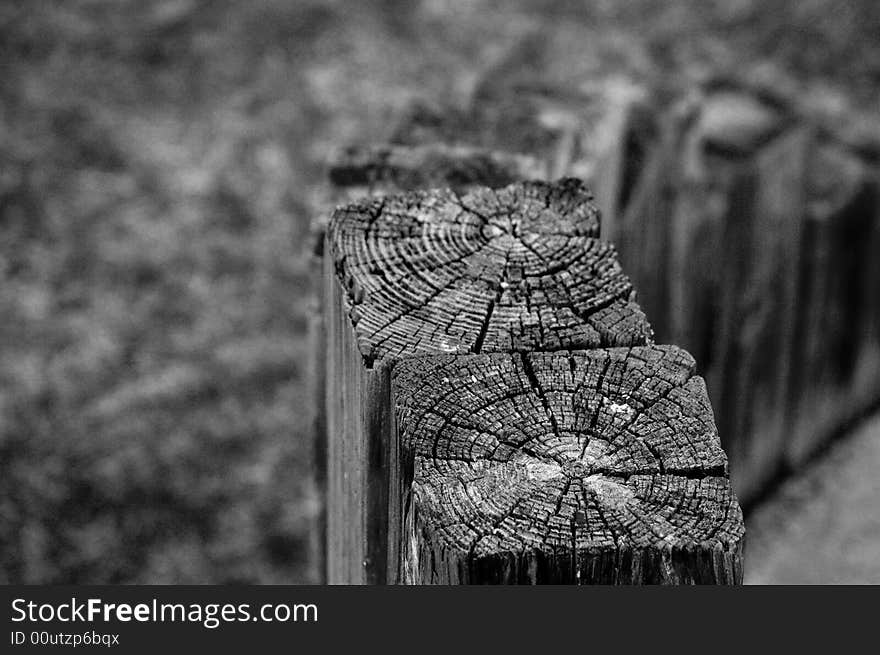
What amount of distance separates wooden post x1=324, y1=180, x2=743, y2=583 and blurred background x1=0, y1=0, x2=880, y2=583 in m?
1.05

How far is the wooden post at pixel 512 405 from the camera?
1.43 m

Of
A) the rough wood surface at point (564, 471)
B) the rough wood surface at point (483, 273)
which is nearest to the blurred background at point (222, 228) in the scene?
the rough wood surface at point (483, 273)

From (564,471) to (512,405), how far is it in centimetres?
12

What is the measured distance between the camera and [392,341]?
1.71 metres

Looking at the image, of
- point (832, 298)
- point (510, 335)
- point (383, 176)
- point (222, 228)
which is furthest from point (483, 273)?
point (222, 228)

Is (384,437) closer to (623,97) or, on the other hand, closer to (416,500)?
(416,500)

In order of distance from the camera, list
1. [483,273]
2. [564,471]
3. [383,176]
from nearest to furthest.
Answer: [564,471]
[483,273]
[383,176]

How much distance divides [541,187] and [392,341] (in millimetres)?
422

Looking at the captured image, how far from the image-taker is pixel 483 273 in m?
1.81

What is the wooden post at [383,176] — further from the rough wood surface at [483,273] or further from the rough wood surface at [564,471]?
the rough wood surface at [564,471]

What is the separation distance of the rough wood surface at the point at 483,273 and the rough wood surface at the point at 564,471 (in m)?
0.07

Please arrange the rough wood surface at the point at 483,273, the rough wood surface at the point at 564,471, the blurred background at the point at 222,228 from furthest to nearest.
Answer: the blurred background at the point at 222,228 → the rough wood surface at the point at 483,273 → the rough wood surface at the point at 564,471

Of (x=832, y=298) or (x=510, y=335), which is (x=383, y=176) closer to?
(x=510, y=335)

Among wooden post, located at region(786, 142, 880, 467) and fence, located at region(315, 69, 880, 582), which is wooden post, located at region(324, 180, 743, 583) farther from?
wooden post, located at region(786, 142, 880, 467)
